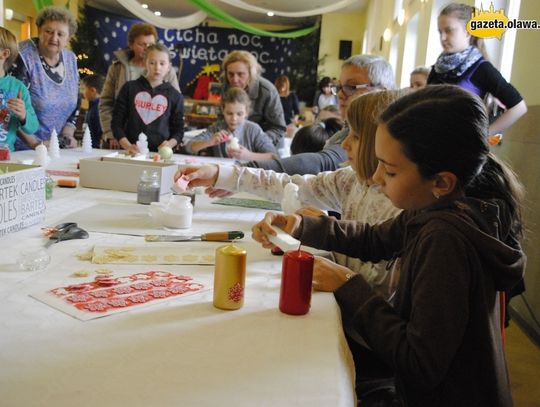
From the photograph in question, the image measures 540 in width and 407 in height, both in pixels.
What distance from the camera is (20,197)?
1389 millimetres

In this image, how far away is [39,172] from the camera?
1.46m

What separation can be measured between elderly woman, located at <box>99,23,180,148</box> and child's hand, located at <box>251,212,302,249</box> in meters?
2.68

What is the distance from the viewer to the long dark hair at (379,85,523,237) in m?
0.95

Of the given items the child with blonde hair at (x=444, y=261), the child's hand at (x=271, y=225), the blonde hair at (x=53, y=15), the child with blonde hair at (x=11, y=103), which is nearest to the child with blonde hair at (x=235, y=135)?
the child with blonde hair at (x=11, y=103)

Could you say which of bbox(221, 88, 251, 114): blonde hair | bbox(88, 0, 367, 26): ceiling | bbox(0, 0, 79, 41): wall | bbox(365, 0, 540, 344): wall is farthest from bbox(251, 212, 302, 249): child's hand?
bbox(0, 0, 79, 41): wall

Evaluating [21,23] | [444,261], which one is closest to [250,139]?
[444,261]

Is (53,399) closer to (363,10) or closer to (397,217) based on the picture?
(397,217)

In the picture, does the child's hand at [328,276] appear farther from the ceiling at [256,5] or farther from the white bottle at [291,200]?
the ceiling at [256,5]

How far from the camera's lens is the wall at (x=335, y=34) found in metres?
Answer: 12.6

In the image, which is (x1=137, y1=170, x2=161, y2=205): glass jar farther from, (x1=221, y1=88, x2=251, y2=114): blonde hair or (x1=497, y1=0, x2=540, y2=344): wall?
(x1=497, y1=0, x2=540, y2=344): wall

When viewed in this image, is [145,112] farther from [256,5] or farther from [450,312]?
[256,5]

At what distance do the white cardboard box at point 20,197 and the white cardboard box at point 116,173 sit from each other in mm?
578

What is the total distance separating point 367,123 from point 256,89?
223 cm

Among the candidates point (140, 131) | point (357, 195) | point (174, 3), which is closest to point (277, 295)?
point (357, 195)
